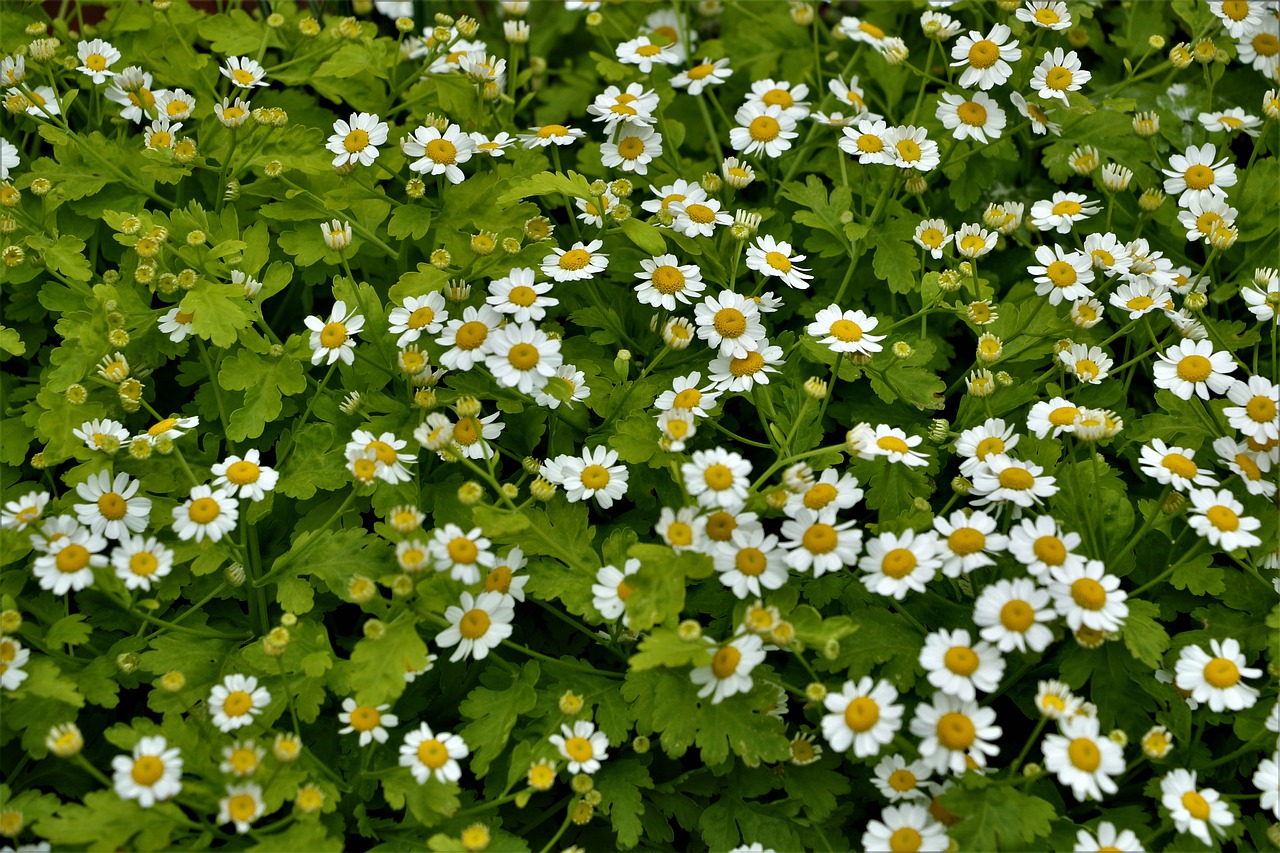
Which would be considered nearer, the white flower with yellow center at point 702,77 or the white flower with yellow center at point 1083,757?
the white flower with yellow center at point 1083,757

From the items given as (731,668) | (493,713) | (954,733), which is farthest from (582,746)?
(954,733)

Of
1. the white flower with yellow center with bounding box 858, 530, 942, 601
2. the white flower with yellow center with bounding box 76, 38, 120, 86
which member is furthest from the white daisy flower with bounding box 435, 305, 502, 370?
the white flower with yellow center with bounding box 76, 38, 120, 86

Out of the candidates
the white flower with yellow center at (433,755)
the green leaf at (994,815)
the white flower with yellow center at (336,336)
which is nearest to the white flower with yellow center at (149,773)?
the white flower with yellow center at (433,755)

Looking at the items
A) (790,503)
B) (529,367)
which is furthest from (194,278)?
(790,503)

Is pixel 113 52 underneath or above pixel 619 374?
Result: above

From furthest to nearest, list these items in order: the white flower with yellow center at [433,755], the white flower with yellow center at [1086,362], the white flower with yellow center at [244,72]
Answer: the white flower with yellow center at [244,72] → the white flower with yellow center at [1086,362] → the white flower with yellow center at [433,755]

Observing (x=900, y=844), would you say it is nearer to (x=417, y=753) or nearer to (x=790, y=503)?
(x=790, y=503)

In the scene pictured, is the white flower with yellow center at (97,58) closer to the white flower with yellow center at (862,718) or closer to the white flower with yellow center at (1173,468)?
the white flower with yellow center at (862,718)
